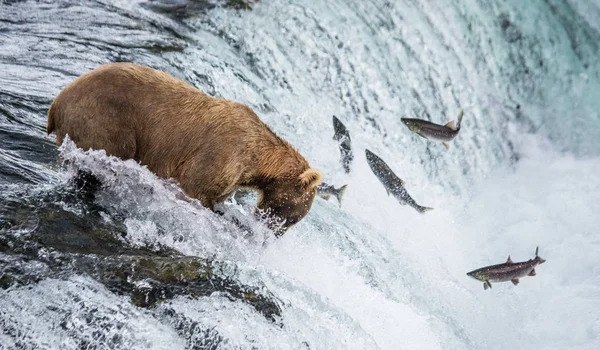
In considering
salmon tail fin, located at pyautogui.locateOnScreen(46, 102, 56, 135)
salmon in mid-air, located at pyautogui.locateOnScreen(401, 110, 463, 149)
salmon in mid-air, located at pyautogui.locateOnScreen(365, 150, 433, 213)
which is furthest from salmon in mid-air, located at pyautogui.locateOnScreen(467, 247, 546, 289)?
salmon tail fin, located at pyautogui.locateOnScreen(46, 102, 56, 135)

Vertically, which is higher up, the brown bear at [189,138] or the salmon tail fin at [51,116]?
the brown bear at [189,138]

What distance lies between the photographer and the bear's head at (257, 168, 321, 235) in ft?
15.1

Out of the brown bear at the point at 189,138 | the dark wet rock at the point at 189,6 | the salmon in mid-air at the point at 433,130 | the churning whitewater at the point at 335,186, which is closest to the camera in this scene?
the churning whitewater at the point at 335,186

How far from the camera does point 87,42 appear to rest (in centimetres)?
750

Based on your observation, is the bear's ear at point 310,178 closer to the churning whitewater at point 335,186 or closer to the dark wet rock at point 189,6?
the churning whitewater at point 335,186

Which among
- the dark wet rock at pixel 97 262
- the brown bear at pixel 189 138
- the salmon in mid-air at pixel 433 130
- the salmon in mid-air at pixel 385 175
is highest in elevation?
the salmon in mid-air at pixel 433 130

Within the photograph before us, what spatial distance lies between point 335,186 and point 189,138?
3.22 meters

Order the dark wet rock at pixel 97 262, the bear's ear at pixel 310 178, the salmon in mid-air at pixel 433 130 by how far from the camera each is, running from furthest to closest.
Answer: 1. the salmon in mid-air at pixel 433 130
2. the bear's ear at pixel 310 178
3. the dark wet rock at pixel 97 262

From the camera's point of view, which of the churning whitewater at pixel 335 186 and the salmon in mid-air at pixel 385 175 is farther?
the salmon in mid-air at pixel 385 175

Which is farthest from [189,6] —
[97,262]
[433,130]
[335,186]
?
[97,262]

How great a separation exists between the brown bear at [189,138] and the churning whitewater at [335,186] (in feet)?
0.46

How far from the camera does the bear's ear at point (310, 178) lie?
15.0ft

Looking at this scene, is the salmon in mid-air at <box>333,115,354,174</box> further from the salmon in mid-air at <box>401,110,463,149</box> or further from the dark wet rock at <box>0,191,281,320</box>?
the dark wet rock at <box>0,191,281,320</box>

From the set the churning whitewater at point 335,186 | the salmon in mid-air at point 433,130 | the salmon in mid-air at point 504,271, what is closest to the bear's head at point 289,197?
the churning whitewater at point 335,186
